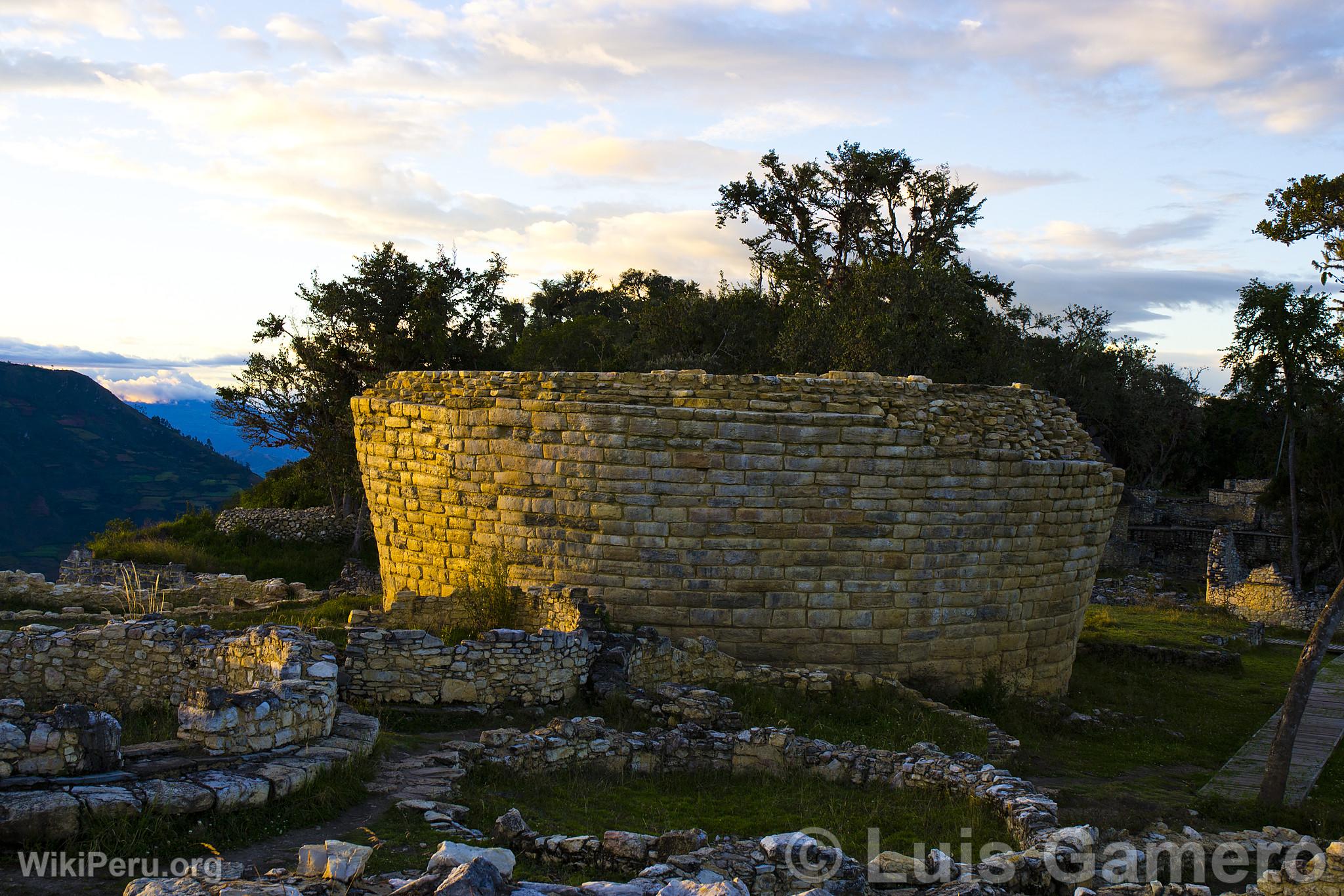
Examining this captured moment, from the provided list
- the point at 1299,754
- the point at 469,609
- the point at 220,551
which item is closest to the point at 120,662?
the point at 469,609

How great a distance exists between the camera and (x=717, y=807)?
26.8ft

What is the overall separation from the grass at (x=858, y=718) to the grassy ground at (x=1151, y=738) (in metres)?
0.89

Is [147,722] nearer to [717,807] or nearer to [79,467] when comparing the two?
[717,807]

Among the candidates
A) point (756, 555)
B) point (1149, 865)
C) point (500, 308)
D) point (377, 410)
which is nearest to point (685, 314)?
point (500, 308)

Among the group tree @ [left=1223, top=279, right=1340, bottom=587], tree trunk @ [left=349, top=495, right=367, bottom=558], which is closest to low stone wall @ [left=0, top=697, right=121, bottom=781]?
tree trunk @ [left=349, top=495, right=367, bottom=558]

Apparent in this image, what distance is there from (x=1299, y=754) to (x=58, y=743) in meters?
13.8

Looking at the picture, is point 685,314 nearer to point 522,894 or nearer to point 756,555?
point 756,555

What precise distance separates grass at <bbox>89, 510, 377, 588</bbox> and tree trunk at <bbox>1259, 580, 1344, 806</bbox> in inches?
798

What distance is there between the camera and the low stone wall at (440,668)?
32.5 ft

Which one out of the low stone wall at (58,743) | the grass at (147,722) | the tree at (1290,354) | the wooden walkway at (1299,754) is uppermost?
the tree at (1290,354)

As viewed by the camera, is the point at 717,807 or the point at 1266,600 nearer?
the point at 717,807

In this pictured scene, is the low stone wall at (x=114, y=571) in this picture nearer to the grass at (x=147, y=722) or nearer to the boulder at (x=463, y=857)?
the grass at (x=147, y=722)

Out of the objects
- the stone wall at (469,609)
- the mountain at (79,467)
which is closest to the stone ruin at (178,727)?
the stone wall at (469,609)

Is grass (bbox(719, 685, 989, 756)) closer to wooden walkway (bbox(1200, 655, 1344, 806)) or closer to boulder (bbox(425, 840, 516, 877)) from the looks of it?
wooden walkway (bbox(1200, 655, 1344, 806))
